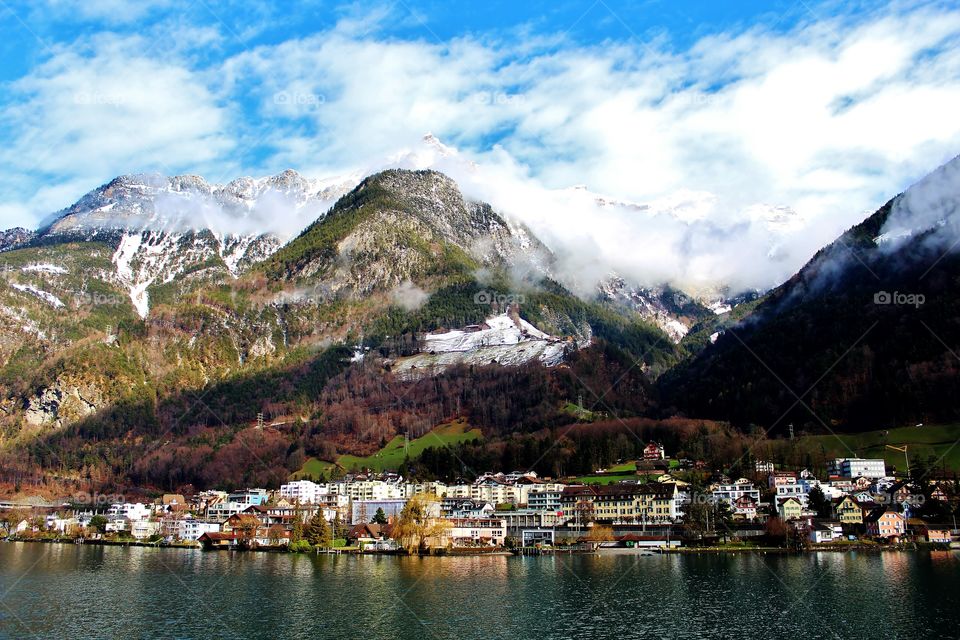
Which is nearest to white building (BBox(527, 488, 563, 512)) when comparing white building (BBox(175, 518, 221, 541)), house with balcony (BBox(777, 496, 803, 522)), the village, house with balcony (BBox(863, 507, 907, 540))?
the village

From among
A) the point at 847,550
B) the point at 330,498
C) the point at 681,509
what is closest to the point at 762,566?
the point at 847,550

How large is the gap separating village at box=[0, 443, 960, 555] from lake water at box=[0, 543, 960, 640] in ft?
61.0

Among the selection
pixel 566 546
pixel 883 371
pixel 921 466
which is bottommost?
pixel 566 546

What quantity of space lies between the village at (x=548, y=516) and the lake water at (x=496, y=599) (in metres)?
18.6

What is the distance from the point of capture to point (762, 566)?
85.0m

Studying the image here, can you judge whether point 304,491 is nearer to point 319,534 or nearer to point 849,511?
point 319,534

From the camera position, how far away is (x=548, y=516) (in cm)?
14062

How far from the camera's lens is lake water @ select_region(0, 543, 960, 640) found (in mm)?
51281

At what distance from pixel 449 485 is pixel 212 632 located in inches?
4725

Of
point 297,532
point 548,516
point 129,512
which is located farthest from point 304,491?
point 548,516

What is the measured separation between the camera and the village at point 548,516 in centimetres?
11419

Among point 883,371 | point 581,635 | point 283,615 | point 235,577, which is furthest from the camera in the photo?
point 883,371

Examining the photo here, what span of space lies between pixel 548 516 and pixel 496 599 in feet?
257

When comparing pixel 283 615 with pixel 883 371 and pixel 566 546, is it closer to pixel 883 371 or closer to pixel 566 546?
pixel 566 546
